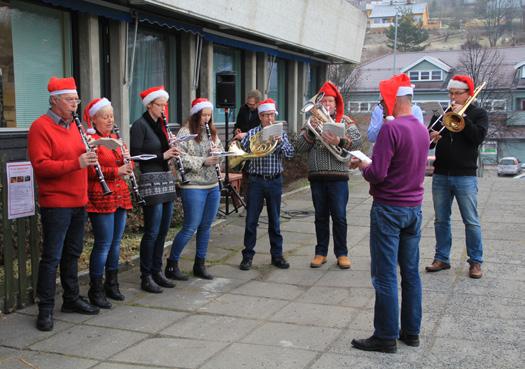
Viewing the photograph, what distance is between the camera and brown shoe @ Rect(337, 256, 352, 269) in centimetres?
684

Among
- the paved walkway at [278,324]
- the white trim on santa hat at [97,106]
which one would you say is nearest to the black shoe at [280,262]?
the paved walkway at [278,324]

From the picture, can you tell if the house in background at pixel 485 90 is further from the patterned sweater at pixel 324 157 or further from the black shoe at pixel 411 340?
the black shoe at pixel 411 340

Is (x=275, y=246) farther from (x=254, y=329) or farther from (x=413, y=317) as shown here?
(x=413, y=317)

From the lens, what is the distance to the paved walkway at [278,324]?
436 cm

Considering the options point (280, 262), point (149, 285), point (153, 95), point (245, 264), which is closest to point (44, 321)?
point (149, 285)

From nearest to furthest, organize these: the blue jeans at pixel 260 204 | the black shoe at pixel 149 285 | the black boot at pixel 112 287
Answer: the black boot at pixel 112 287 → the black shoe at pixel 149 285 → the blue jeans at pixel 260 204

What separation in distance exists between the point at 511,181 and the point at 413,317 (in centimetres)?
1200

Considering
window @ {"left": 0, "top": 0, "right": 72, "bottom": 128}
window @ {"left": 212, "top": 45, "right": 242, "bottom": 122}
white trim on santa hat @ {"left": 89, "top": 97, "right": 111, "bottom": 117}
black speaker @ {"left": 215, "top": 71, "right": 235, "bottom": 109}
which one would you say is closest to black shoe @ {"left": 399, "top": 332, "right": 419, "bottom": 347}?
white trim on santa hat @ {"left": 89, "top": 97, "right": 111, "bottom": 117}

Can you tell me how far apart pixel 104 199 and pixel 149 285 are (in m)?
1.11

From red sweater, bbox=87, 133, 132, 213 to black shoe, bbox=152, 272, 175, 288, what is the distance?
0.98 meters

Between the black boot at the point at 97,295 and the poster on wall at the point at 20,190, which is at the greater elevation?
the poster on wall at the point at 20,190

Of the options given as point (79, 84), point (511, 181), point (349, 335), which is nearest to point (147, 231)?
point (349, 335)

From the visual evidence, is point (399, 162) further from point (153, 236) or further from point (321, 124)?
point (153, 236)

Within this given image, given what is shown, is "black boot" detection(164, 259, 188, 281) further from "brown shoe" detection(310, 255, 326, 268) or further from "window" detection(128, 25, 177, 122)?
"window" detection(128, 25, 177, 122)
